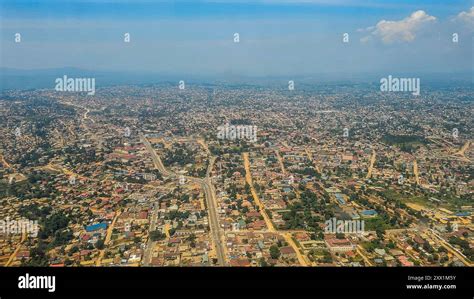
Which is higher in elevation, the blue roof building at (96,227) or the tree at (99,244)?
the blue roof building at (96,227)

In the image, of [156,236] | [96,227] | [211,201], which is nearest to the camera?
[156,236]

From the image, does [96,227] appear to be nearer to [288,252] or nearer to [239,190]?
[239,190]

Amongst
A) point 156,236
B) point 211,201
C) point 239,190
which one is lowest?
point 156,236

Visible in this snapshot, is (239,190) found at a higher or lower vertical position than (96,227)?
higher

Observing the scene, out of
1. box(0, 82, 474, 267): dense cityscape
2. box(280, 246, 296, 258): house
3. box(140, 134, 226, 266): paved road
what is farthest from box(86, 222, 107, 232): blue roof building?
box(280, 246, 296, 258): house

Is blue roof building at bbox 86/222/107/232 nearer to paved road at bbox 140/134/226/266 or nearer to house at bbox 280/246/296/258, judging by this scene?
paved road at bbox 140/134/226/266

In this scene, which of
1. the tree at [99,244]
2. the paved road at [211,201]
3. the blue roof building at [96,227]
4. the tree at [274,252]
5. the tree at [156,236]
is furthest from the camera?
the blue roof building at [96,227]

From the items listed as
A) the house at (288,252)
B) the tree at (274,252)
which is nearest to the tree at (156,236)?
the tree at (274,252)

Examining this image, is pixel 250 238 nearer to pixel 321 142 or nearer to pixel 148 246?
pixel 148 246

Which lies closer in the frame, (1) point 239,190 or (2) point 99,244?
(2) point 99,244

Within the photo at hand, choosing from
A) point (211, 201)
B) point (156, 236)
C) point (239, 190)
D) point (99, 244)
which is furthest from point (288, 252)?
point (99, 244)

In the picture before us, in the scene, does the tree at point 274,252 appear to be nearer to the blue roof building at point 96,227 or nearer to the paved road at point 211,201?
the paved road at point 211,201
